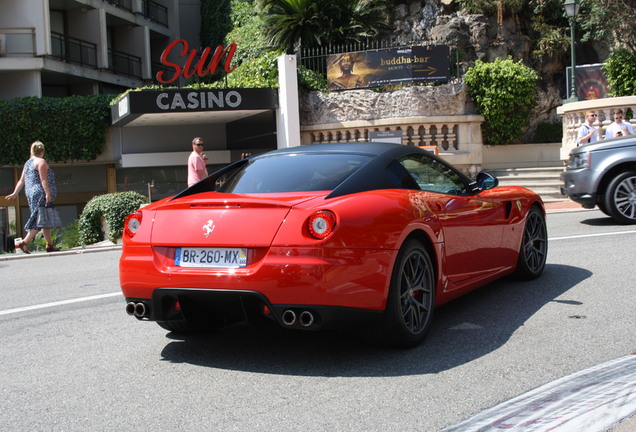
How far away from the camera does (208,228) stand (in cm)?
450

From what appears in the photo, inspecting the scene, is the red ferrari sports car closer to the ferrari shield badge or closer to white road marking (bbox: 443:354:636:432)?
the ferrari shield badge

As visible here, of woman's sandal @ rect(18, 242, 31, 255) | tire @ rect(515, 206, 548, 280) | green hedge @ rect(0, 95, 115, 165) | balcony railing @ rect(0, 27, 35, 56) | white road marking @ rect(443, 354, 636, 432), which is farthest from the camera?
balcony railing @ rect(0, 27, 35, 56)

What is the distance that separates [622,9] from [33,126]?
20.6 metres

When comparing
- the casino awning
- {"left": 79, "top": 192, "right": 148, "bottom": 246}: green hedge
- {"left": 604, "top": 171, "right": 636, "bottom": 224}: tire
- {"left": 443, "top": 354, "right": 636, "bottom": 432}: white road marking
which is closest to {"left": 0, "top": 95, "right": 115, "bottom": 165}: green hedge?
the casino awning

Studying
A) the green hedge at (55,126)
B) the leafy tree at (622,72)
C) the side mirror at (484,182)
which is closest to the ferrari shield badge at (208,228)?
the side mirror at (484,182)

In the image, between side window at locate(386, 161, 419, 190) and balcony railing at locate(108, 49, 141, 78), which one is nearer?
side window at locate(386, 161, 419, 190)

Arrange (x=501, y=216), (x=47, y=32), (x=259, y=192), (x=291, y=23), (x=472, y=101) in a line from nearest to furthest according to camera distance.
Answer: (x=259, y=192), (x=501, y=216), (x=472, y=101), (x=291, y=23), (x=47, y=32)

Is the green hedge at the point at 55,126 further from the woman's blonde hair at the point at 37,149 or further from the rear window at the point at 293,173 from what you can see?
the rear window at the point at 293,173

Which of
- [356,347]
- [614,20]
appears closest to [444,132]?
[614,20]

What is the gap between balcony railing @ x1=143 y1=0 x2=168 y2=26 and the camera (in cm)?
3652

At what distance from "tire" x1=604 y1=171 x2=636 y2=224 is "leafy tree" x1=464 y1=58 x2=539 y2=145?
10.1m

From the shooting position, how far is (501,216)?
20.2ft

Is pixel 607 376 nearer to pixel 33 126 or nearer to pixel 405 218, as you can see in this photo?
pixel 405 218

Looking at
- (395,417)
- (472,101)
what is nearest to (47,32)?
(472,101)
